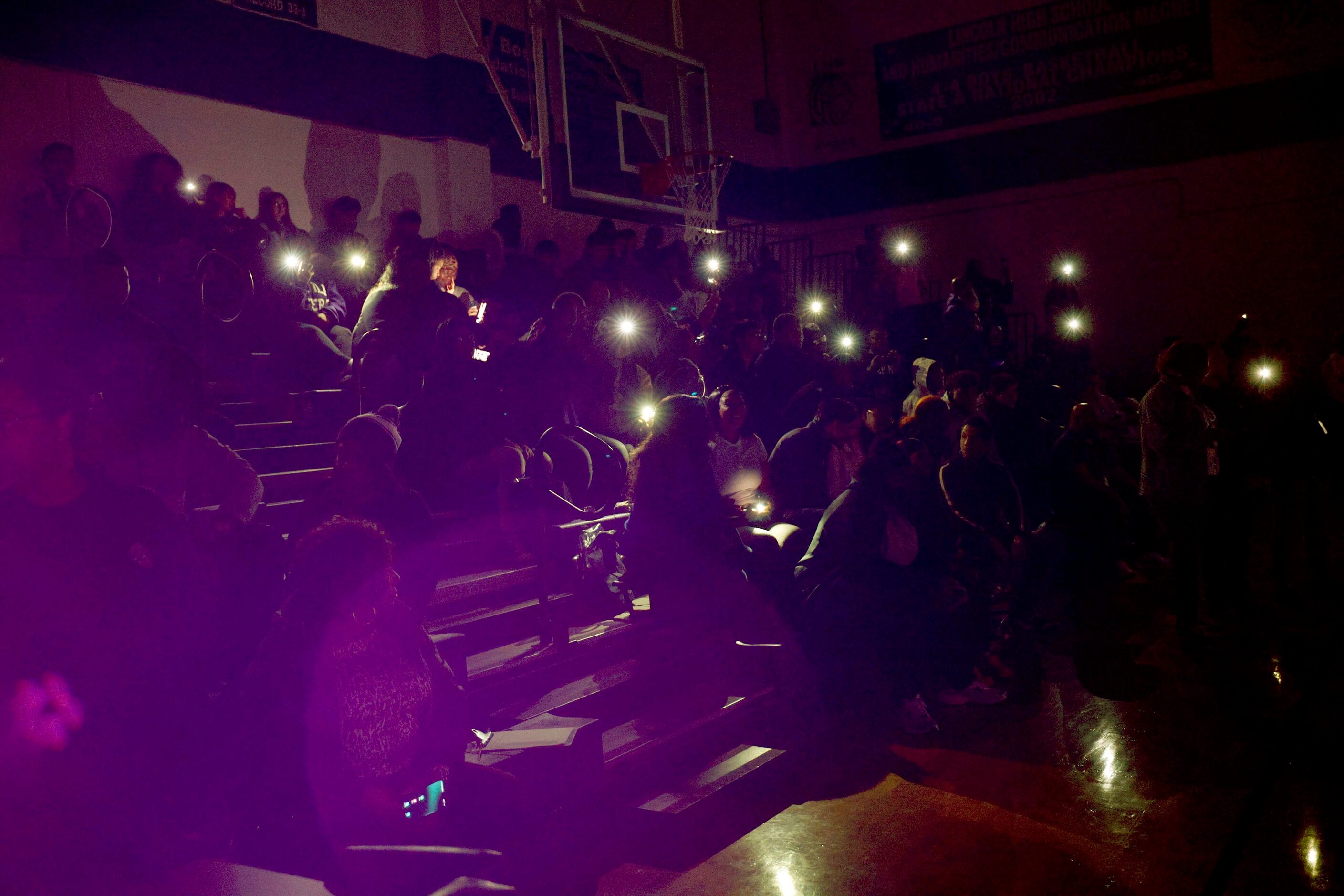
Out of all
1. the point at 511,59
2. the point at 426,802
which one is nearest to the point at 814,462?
the point at 426,802

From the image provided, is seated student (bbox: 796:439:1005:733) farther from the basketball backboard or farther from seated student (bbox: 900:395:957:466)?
the basketball backboard

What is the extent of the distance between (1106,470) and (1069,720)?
305 centimetres

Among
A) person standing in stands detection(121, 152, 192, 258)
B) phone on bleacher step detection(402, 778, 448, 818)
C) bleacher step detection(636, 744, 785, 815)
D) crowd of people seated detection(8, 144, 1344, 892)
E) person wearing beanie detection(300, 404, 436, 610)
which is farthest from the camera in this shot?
person standing in stands detection(121, 152, 192, 258)

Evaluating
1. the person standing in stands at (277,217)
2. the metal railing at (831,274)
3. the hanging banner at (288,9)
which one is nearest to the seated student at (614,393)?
the person standing in stands at (277,217)

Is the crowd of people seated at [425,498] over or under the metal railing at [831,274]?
under

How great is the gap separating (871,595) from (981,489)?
4.28ft

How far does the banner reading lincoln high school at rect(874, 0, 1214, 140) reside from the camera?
12.1m

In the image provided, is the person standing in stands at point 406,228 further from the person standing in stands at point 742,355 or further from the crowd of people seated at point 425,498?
the person standing in stands at point 742,355

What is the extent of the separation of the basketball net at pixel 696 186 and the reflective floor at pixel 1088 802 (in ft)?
17.1

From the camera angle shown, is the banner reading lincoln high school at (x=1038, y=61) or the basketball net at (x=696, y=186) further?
the banner reading lincoln high school at (x=1038, y=61)

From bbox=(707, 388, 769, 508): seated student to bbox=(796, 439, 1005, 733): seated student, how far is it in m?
0.95

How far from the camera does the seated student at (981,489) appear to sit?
5414 millimetres

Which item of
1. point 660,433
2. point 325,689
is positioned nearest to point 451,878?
point 325,689

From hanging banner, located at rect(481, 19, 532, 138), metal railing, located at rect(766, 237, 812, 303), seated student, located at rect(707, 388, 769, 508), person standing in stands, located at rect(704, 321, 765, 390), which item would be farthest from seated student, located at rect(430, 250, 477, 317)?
metal railing, located at rect(766, 237, 812, 303)
